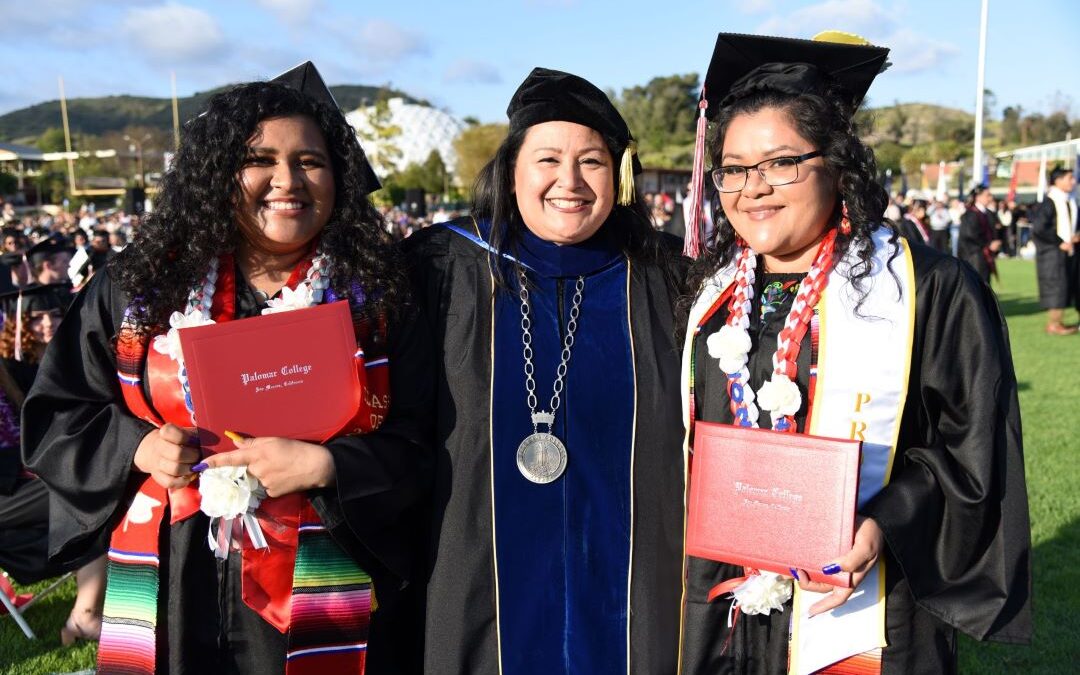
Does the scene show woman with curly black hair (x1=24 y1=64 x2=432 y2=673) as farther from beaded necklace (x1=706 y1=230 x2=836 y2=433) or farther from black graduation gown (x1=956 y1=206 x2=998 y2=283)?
black graduation gown (x1=956 y1=206 x2=998 y2=283)

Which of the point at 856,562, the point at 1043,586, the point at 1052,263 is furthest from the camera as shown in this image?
the point at 1052,263

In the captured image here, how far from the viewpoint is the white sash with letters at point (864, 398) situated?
215cm

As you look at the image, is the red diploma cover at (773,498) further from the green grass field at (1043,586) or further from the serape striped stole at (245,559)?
the green grass field at (1043,586)

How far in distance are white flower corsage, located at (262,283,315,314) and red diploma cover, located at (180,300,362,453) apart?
127mm

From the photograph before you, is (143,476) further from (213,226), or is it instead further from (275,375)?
(213,226)

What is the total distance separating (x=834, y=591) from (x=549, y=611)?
79 cm

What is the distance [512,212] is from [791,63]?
93 cm

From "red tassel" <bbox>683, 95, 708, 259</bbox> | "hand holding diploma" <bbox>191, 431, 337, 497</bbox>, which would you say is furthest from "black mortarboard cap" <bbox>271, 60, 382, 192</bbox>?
"red tassel" <bbox>683, 95, 708, 259</bbox>

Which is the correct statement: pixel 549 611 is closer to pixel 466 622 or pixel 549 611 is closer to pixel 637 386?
pixel 466 622

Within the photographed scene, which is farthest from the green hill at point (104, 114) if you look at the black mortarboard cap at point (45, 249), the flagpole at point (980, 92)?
the black mortarboard cap at point (45, 249)

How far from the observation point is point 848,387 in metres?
2.18

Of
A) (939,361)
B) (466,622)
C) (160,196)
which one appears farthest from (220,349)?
(939,361)

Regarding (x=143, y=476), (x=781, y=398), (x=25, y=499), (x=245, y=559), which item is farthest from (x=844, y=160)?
(x=25, y=499)

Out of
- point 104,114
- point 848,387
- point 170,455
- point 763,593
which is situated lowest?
point 763,593
